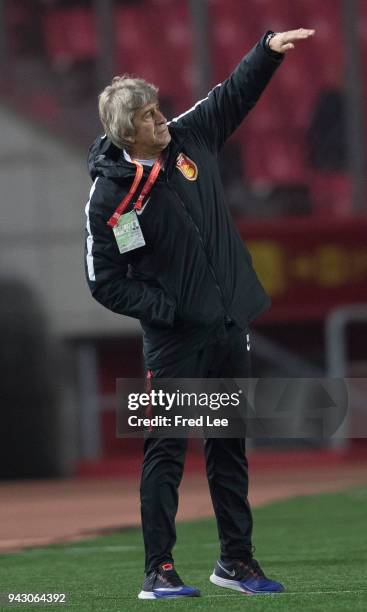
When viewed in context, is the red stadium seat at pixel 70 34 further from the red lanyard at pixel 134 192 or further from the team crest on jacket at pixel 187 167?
the red lanyard at pixel 134 192

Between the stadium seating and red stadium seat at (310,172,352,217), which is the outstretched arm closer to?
red stadium seat at (310,172,352,217)

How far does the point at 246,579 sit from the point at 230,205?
39.9ft

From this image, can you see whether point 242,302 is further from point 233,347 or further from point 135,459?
point 135,459

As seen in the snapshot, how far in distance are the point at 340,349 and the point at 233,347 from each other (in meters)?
12.0

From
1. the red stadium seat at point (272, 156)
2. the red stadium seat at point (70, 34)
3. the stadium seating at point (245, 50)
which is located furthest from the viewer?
the red stadium seat at point (70, 34)

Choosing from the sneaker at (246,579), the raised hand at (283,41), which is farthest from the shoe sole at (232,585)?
the raised hand at (283,41)

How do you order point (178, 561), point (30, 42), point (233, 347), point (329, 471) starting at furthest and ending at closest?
point (30, 42) < point (329, 471) < point (178, 561) < point (233, 347)

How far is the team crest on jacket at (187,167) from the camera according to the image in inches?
207

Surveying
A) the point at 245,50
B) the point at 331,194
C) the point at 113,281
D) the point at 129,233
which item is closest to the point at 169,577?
the point at 113,281

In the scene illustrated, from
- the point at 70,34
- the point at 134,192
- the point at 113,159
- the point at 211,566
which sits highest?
the point at 70,34

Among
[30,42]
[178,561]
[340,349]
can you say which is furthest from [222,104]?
[30,42]

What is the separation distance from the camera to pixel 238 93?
17.6 feet

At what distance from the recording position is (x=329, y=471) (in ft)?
51.3

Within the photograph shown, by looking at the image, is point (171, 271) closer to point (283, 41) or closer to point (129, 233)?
point (129, 233)
